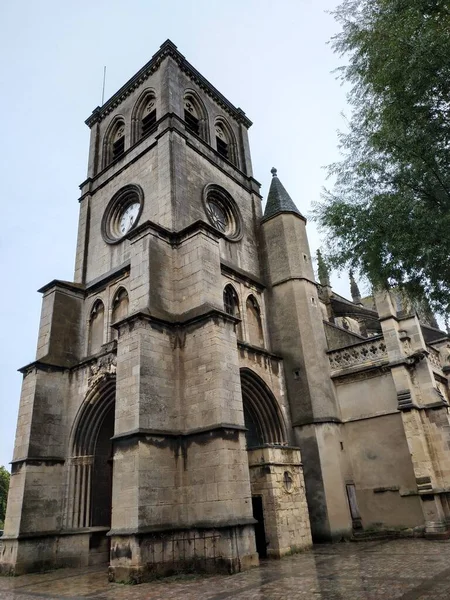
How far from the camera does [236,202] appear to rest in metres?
18.5

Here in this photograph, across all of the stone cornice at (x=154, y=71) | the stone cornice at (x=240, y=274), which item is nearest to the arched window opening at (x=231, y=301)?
the stone cornice at (x=240, y=274)

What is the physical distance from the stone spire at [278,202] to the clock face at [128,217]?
5.23 m

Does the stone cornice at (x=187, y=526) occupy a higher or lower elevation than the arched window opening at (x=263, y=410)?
lower

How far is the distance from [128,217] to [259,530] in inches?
461

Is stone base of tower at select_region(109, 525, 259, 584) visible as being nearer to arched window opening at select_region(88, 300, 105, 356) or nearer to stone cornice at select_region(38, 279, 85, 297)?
arched window opening at select_region(88, 300, 105, 356)

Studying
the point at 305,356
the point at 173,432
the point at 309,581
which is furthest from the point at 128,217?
the point at 309,581

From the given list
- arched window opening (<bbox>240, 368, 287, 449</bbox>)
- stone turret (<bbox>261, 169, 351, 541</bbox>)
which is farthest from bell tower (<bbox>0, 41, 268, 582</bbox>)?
arched window opening (<bbox>240, 368, 287, 449</bbox>)

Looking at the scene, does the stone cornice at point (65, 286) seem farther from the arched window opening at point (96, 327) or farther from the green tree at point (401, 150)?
the green tree at point (401, 150)

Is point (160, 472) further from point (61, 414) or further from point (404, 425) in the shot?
point (404, 425)

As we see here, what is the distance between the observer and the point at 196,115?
65.8ft

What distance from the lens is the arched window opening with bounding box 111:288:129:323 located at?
15.1m

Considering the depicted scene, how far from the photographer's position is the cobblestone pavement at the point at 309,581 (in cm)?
645

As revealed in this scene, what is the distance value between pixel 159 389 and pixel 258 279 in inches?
289

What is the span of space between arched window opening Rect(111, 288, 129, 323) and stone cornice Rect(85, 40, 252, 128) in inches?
419
